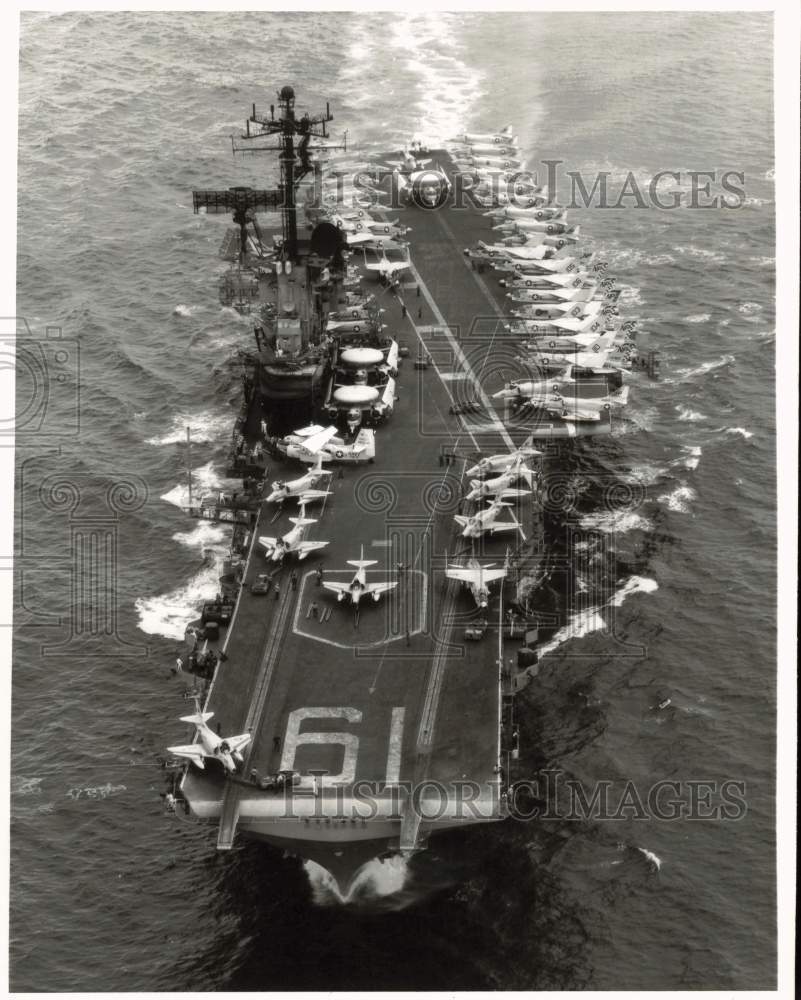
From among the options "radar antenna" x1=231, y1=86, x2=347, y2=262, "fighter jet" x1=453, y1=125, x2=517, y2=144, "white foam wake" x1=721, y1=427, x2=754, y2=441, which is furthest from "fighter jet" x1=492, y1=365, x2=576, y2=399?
"fighter jet" x1=453, y1=125, x2=517, y2=144

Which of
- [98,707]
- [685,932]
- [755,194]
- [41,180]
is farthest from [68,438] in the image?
[755,194]

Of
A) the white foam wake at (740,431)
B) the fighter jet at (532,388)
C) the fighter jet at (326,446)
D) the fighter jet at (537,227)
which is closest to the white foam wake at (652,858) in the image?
the fighter jet at (326,446)

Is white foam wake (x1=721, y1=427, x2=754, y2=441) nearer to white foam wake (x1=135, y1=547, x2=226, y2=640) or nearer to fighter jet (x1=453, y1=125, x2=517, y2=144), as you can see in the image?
white foam wake (x1=135, y1=547, x2=226, y2=640)

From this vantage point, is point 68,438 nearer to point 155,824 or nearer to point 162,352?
point 162,352

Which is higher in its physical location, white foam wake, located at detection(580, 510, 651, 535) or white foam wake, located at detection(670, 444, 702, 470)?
white foam wake, located at detection(670, 444, 702, 470)

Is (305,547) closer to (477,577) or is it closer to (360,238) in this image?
(477,577)
